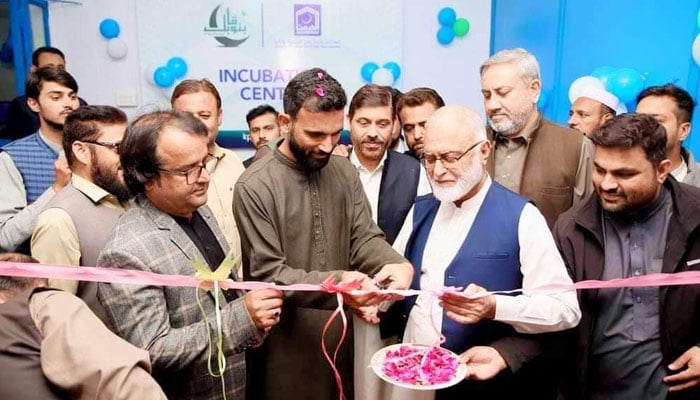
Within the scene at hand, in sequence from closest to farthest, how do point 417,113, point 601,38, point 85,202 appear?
point 85,202, point 417,113, point 601,38

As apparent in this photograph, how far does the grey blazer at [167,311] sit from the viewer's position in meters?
1.65

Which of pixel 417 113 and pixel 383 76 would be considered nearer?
pixel 417 113

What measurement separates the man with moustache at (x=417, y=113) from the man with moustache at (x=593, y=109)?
1.12 m

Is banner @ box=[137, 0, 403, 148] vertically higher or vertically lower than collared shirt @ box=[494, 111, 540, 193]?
higher

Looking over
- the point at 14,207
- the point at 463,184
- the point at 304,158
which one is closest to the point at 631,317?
the point at 463,184

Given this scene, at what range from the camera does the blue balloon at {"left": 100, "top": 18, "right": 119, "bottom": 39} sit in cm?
617

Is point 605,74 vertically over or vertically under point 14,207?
over

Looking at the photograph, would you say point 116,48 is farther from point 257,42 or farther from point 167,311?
point 167,311

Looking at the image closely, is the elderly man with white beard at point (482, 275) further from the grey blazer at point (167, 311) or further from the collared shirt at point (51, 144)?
the collared shirt at point (51, 144)

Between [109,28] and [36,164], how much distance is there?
369cm

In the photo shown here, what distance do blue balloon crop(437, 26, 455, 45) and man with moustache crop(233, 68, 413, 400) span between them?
14.6 feet

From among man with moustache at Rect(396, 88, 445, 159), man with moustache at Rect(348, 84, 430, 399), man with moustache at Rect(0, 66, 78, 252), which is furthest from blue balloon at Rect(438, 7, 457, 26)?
man with moustache at Rect(0, 66, 78, 252)

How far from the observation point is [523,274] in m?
1.92

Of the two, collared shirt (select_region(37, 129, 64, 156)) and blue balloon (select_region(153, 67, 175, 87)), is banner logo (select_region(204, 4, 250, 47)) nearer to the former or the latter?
blue balloon (select_region(153, 67, 175, 87))
